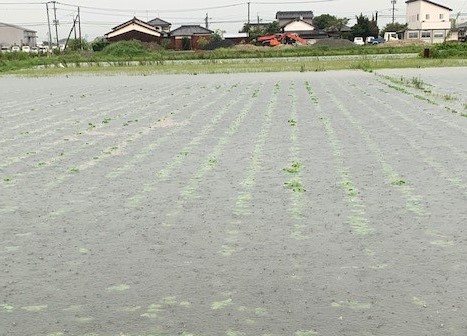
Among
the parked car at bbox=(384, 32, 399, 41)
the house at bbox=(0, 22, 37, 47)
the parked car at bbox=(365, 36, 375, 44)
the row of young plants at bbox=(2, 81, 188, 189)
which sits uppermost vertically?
the house at bbox=(0, 22, 37, 47)

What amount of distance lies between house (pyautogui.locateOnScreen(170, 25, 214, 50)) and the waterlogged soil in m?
75.1

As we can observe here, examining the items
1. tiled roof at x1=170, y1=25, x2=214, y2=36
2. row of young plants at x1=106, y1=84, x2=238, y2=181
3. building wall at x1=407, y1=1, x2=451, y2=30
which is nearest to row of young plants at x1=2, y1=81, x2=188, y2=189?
row of young plants at x1=106, y1=84, x2=238, y2=181

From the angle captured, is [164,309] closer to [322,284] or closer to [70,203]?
[322,284]

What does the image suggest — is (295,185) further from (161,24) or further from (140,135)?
(161,24)

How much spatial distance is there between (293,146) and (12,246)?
17.5 feet

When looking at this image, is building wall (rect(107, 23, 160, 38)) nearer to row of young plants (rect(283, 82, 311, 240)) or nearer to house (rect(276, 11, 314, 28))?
house (rect(276, 11, 314, 28))

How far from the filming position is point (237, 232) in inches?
188

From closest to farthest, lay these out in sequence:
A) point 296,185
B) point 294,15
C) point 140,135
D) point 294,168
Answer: point 296,185 → point 294,168 → point 140,135 → point 294,15

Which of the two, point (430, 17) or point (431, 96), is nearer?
point (431, 96)

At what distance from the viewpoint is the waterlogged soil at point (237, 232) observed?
3.34m

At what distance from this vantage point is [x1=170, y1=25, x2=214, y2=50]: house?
83.2 m

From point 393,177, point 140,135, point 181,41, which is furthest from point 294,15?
point 393,177

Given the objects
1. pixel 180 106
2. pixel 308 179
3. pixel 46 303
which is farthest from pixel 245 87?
pixel 46 303

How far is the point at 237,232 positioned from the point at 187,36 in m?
83.0
